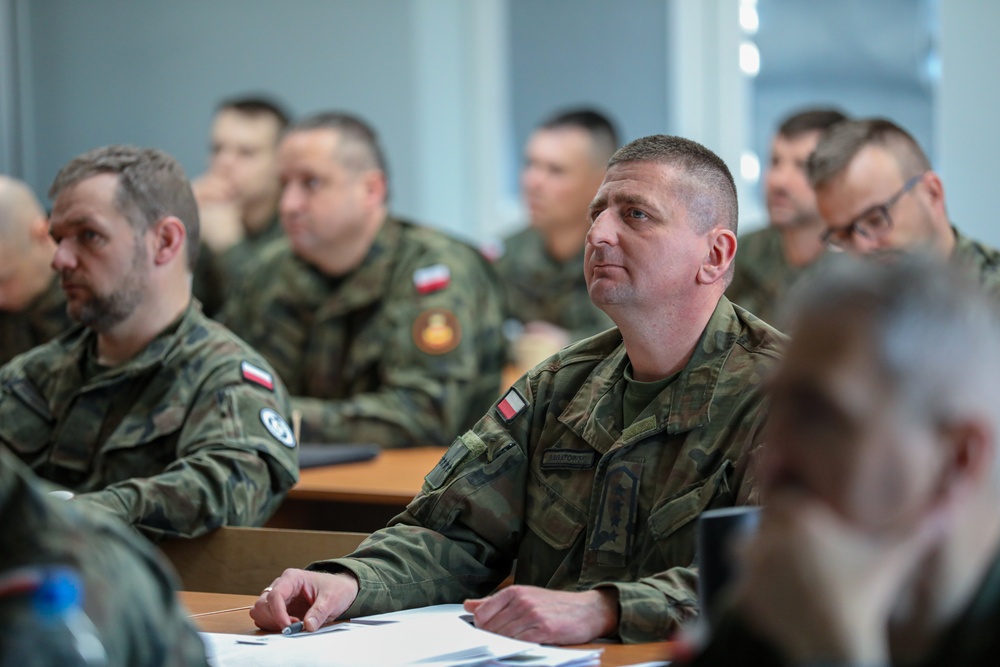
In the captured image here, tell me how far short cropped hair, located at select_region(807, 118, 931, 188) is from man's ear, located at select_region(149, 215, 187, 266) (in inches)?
64.3

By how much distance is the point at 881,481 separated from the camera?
968 mm

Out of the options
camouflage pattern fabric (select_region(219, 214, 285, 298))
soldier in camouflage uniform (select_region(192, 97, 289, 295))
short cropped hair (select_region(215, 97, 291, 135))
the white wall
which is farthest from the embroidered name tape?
short cropped hair (select_region(215, 97, 291, 135))

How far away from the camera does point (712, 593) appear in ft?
4.67

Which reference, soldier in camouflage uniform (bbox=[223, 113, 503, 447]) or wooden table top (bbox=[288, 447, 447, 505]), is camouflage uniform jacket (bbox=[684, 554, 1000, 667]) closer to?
wooden table top (bbox=[288, 447, 447, 505])

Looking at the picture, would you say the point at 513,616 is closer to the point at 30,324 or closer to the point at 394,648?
the point at 394,648

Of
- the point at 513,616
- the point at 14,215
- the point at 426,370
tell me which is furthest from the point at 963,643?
the point at 14,215

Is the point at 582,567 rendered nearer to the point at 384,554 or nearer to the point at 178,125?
the point at 384,554

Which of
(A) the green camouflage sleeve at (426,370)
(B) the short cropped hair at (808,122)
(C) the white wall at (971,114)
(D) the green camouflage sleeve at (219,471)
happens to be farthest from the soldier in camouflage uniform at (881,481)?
(C) the white wall at (971,114)

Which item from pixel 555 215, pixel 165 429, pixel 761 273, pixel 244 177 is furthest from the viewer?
pixel 244 177

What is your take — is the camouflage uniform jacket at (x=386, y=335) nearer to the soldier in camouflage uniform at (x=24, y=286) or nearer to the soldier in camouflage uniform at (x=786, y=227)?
the soldier in camouflage uniform at (x=24, y=286)

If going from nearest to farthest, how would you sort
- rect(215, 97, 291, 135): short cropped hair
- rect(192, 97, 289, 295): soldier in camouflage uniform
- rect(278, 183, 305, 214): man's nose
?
rect(278, 183, 305, 214): man's nose, rect(192, 97, 289, 295): soldier in camouflage uniform, rect(215, 97, 291, 135): short cropped hair

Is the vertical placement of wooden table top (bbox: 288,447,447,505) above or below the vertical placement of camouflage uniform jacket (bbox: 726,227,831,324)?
below

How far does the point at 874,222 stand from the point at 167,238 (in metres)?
1.75

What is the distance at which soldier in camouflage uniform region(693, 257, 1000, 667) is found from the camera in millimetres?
969
